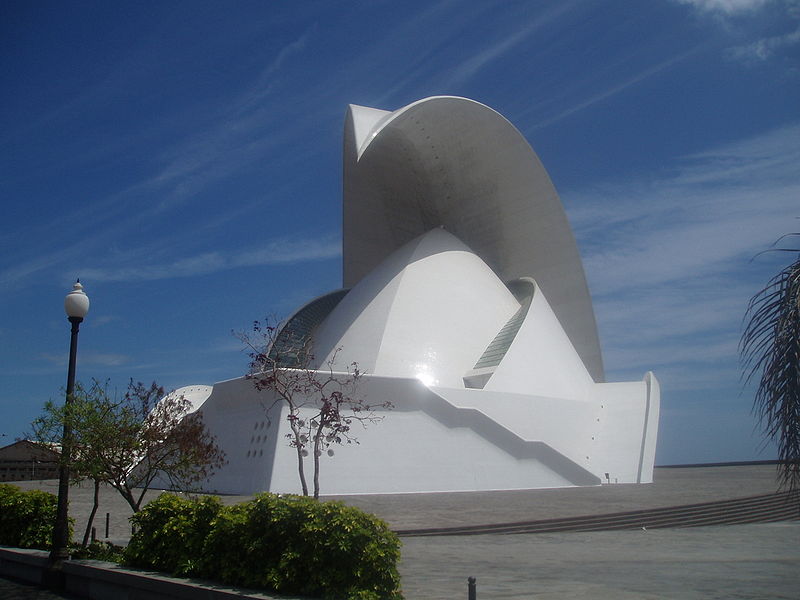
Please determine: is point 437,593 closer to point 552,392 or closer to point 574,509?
point 574,509

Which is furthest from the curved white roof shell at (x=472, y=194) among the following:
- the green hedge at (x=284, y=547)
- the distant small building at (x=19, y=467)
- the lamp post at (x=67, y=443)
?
the green hedge at (x=284, y=547)

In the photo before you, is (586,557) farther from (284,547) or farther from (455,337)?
(455,337)

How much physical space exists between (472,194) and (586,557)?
75.5 ft

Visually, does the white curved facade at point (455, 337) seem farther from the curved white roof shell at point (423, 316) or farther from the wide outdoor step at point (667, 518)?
the wide outdoor step at point (667, 518)

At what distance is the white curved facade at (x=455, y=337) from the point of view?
21.0 meters

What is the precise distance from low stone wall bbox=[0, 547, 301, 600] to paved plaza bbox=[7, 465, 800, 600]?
561 millimetres

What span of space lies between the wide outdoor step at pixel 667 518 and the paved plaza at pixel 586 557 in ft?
1.36

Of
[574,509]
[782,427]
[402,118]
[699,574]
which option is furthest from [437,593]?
[402,118]

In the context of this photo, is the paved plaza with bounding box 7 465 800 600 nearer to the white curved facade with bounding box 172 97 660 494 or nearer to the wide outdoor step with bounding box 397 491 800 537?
the wide outdoor step with bounding box 397 491 800 537

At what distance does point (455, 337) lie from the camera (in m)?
26.0

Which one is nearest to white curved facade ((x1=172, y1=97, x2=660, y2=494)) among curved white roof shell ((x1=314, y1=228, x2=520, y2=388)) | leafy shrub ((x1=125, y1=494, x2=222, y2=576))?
curved white roof shell ((x1=314, y1=228, x2=520, y2=388))

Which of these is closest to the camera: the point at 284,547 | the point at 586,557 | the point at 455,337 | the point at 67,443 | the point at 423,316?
the point at 284,547

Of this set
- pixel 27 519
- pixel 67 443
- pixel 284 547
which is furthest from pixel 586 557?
pixel 27 519

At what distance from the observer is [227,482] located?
21359 millimetres
